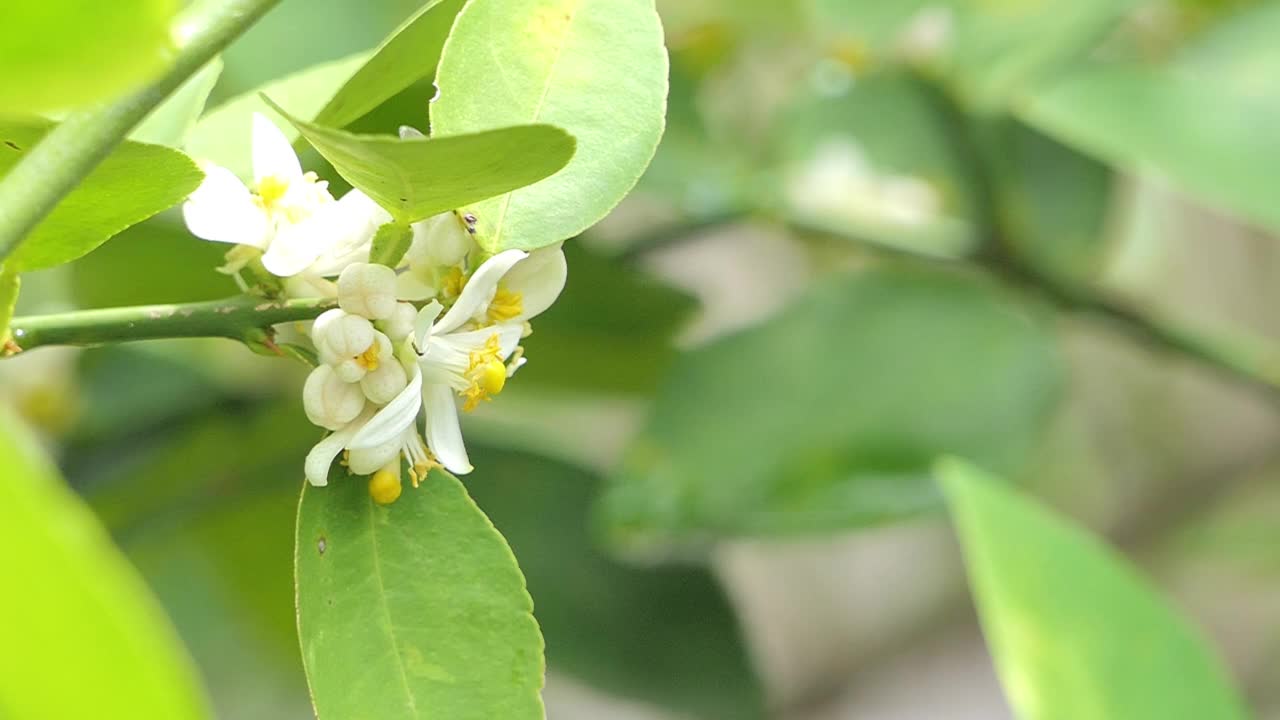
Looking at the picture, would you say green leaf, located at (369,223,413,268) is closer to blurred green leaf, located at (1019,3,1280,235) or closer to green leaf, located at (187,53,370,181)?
green leaf, located at (187,53,370,181)

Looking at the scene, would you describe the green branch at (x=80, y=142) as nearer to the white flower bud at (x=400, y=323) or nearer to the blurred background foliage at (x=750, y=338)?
the white flower bud at (x=400, y=323)

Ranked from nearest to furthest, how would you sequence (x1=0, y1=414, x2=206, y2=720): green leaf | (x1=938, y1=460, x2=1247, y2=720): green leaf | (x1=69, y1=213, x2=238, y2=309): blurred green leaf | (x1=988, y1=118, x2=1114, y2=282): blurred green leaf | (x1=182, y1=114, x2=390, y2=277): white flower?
(x1=0, y1=414, x2=206, y2=720): green leaf, (x1=182, y1=114, x2=390, y2=277): white flower, (x1=938, y1=460, x2=1247, y2=720): green leaf, (x1=69, y1=213, x2=238, y2=309): blurred green leaf, (x1=988, y1=118, x2=1114, y2=282): blurred green leaf

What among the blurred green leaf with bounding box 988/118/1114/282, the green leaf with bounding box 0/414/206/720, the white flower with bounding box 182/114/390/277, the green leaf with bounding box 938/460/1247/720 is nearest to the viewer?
the green leaf with bounding box 0/414/206/720

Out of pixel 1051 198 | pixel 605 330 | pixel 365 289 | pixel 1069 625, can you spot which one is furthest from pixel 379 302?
pixel 1051 198

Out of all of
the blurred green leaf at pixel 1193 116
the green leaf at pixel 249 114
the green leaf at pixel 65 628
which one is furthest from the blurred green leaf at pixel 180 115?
the blurred green leaf at pixel 1193 116

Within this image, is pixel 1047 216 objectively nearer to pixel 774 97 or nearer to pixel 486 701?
pixel 774 97

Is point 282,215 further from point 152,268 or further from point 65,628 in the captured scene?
point 152,268

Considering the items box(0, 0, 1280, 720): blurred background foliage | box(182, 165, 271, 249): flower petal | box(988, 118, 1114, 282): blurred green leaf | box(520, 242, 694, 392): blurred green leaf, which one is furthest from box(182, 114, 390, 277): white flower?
box(988, 118, 1114, 282): blurred green leaf
